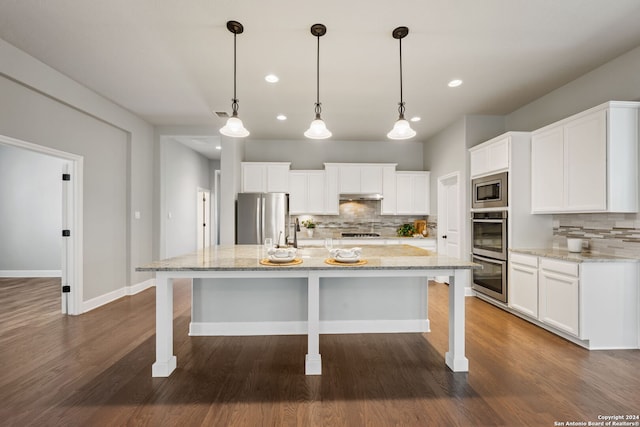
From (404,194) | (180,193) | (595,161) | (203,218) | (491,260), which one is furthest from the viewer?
(203,218)

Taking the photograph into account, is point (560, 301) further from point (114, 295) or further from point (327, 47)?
point (114, 295)

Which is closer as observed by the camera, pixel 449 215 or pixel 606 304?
pixel 606 304

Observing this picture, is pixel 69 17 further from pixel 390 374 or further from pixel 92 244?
pixel 390 374

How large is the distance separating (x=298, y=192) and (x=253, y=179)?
2.94 ft

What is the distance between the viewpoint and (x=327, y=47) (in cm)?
279

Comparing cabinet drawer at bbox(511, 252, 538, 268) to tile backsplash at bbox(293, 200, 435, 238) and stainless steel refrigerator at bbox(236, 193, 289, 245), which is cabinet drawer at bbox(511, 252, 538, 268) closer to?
tile backsplash at bbox(293, 200, 435, 238)

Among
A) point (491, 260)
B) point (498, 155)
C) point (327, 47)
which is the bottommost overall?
point (491, 260)

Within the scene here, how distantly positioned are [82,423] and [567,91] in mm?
5406

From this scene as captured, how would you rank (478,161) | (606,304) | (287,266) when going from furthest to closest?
(478,161) → (606,304) → (287,266)

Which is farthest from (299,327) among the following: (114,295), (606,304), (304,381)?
(114,295)

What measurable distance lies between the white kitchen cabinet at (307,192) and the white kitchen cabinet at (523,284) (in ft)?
10.9

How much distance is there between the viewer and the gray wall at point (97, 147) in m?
3.01

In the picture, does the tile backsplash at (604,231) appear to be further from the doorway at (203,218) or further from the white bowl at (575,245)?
the doorway at (203,218)

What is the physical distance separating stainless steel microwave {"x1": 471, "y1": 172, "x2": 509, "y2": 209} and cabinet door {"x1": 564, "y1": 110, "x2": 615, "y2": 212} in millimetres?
679
